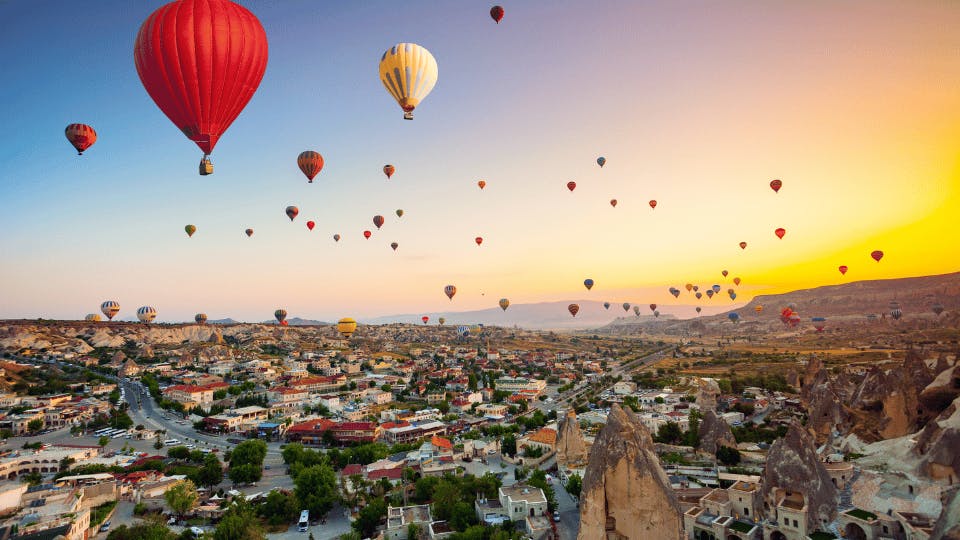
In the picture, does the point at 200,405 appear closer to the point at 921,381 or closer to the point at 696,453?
the point at 696,453

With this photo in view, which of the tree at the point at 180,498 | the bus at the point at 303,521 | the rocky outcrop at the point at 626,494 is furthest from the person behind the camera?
the tree at the point at 180,498

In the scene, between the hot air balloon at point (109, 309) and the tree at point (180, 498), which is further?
the hot air balloon at point (109, 309)

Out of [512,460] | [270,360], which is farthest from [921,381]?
[270,360]

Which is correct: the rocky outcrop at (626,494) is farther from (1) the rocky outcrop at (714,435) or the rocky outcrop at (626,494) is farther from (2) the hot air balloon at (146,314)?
(2) the hot air balloon at (146,314)

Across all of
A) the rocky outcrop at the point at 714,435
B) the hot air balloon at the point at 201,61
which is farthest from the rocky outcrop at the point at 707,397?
the hot air balloon at the point at 201,61

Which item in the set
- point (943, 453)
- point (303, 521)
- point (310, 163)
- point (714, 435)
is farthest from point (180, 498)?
point (943, 453)

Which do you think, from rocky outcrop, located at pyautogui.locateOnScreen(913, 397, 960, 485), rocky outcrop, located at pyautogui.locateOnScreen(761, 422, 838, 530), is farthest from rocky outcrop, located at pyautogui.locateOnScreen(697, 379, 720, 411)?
rocky outcrop, located at pyautogui.locateOnScreen(761, 422, 838, 530)
